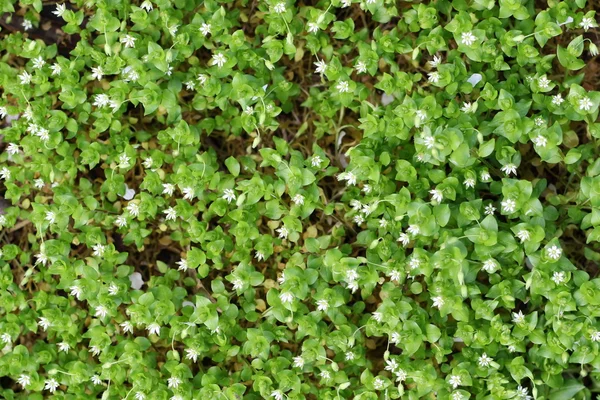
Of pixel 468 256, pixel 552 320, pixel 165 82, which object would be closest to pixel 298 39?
pixel 165 82

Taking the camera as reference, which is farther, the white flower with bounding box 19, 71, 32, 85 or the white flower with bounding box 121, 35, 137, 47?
the white flower with bounding box 19, 71, 32, 85

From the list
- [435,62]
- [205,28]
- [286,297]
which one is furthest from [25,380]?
[435,62]

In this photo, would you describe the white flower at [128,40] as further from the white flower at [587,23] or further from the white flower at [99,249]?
the white flower at [587,23]

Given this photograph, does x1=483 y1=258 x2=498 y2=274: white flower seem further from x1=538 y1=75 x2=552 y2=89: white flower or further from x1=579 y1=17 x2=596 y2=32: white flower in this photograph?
x1=579 y1=17 x2=596 y2=32: white flower

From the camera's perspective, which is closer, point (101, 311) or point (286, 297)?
point (286, 297)

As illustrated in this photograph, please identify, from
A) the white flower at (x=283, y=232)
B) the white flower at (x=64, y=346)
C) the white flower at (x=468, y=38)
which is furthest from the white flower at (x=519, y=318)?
the white flower at (x=64, y=346)

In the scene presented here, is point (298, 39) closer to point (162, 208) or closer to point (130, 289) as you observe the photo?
point (162, 208)

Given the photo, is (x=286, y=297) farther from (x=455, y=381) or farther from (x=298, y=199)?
(x=455, y=381)

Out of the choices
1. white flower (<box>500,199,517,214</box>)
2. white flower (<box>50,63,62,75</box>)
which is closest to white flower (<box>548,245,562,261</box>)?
white flower (<box>500,199,517,214</box>)
